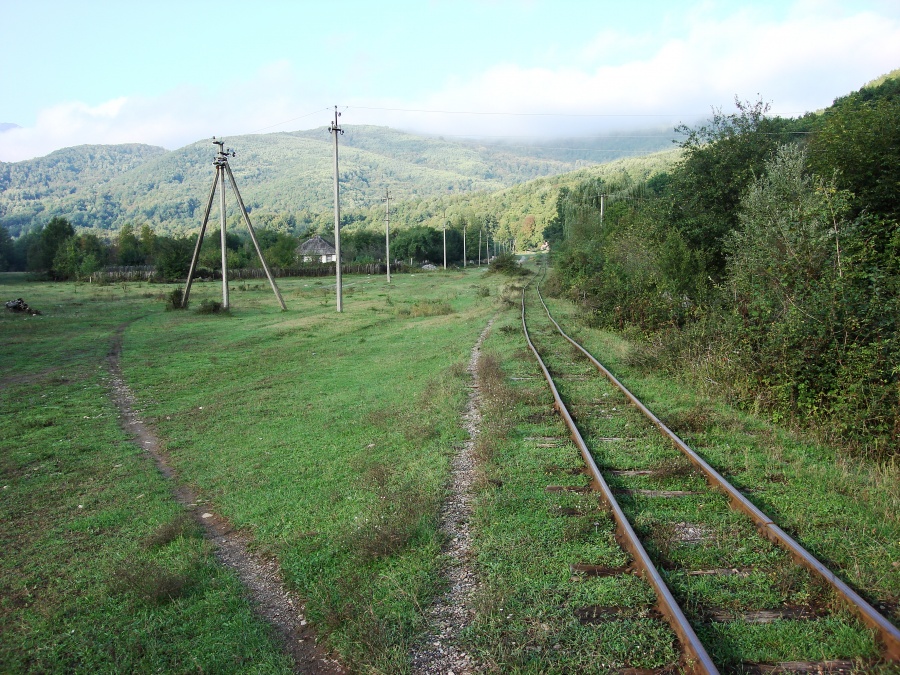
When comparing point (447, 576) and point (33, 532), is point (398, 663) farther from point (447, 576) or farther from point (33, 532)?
point (33, 532)

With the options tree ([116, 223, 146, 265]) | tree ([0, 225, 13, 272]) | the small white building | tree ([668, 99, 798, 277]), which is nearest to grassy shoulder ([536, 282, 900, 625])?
tree ([668, 99, 798, 277])

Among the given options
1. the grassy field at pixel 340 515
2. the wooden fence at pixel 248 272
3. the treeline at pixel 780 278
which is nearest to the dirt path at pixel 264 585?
the grassy field at pixel 340 515

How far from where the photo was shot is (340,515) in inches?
268

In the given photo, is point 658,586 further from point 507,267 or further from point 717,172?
point 507,267

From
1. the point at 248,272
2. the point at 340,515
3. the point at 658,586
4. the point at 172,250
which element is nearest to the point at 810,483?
the point at 658,586

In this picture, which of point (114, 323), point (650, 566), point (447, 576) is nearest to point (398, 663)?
point (447, 576)

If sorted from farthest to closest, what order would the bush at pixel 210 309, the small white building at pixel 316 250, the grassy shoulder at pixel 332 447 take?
the small white building at pixel 316 250 < the bush at pixel 210 309 < the grassy shoulder at pixel 332 447

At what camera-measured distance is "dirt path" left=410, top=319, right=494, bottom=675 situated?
158 inches

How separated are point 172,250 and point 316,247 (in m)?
42.9

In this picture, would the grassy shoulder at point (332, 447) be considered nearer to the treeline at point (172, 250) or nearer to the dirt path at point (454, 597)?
the dirt path at point (454, 597)

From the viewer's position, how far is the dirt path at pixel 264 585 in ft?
14.2

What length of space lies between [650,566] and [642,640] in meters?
0.77

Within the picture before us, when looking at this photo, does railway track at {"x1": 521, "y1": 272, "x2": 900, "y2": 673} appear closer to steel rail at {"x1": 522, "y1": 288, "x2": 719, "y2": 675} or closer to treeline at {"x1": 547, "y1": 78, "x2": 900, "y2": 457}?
steel rail at {"x1": 522, "y1": 288, "x2": 719, "y2": 675}

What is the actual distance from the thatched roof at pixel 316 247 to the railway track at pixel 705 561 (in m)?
107
